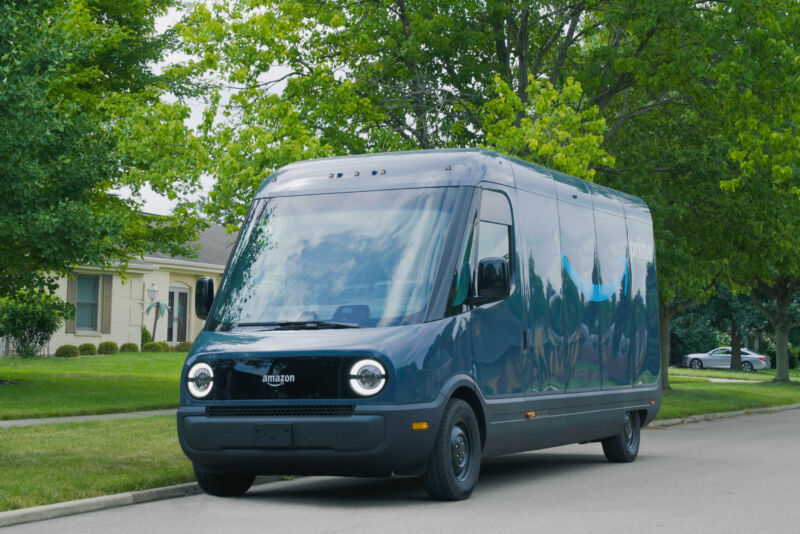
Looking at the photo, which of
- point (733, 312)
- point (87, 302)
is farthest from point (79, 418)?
point (733, 312)

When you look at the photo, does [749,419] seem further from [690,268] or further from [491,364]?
[491,364]

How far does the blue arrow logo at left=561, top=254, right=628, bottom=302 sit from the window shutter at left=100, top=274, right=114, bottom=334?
1199 inches

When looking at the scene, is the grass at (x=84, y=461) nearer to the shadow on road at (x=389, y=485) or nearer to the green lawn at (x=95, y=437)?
the green lawn at (x=95, y=437)

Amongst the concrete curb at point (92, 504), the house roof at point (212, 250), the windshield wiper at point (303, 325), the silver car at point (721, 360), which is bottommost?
the silver car at point (721, 360)

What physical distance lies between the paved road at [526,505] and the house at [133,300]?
2746cm

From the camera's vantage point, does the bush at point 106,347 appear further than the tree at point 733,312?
No

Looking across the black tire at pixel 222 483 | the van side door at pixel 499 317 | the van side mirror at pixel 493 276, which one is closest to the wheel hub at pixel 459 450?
the van side door at pixel 499 317

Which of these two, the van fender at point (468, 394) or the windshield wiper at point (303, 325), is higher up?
the windshield wiper at point (303, 325)

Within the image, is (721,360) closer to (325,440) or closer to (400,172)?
(400,172)

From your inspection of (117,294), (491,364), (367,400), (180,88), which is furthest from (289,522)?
(117,294)

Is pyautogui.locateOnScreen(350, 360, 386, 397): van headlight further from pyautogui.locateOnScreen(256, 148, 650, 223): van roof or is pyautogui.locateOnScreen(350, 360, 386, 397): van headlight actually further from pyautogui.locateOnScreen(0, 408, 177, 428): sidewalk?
pyautogui.locateOnScreen(0, 408, 177, 428): sidewalk

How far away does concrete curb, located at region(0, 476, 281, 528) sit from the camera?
29.8 ft

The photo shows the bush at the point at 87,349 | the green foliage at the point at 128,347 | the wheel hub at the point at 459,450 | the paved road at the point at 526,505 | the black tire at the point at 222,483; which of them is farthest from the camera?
the green foliage at the point at 128,347

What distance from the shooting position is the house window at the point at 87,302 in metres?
41.6
